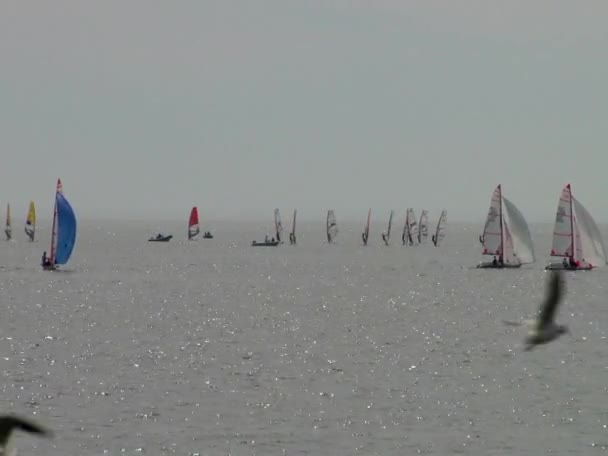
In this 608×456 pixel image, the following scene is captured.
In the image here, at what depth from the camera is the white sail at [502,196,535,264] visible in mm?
118375

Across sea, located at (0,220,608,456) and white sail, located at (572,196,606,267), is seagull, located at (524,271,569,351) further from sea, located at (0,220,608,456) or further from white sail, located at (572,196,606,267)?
white sail, located at (572,196,606,267)

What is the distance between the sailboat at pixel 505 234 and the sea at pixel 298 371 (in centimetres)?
558

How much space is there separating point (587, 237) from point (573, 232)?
11.8ft

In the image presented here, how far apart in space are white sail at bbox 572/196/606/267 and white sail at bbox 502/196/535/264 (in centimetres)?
619

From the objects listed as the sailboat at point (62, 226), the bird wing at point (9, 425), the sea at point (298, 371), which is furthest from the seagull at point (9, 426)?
the sailboat at point (62, 226)

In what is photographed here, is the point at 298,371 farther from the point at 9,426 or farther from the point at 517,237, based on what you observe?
the point at 517,237

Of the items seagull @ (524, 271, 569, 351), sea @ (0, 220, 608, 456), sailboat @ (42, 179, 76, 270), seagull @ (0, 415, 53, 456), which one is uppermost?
sailboat @ (42, 179, 76, 270)

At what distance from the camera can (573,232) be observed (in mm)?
110562

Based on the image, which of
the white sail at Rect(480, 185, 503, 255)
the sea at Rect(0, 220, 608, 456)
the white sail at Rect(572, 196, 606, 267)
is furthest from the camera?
the white sail at Rect(480, 185, 503, 255)

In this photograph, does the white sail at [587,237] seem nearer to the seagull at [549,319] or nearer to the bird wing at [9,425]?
the seagull at [549,319]

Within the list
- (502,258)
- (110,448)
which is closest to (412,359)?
(110,448)

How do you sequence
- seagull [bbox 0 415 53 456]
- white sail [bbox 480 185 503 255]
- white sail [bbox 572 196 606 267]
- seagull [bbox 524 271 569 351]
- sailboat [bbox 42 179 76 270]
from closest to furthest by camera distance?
seagull [bbox 0 415 53 456]
seagull [bbox 524 271 569 351]
sailboat [bbox 42 179 76 270]
white sail [bbox 572 196 606 267]
white sail [bbox 480 185 503 255]

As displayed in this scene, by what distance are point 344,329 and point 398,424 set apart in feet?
129

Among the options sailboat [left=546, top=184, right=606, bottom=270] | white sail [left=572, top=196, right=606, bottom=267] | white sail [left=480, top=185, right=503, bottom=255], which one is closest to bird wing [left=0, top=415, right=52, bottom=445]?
sailboat [left=546, top=184, right=606, bottom=270]
